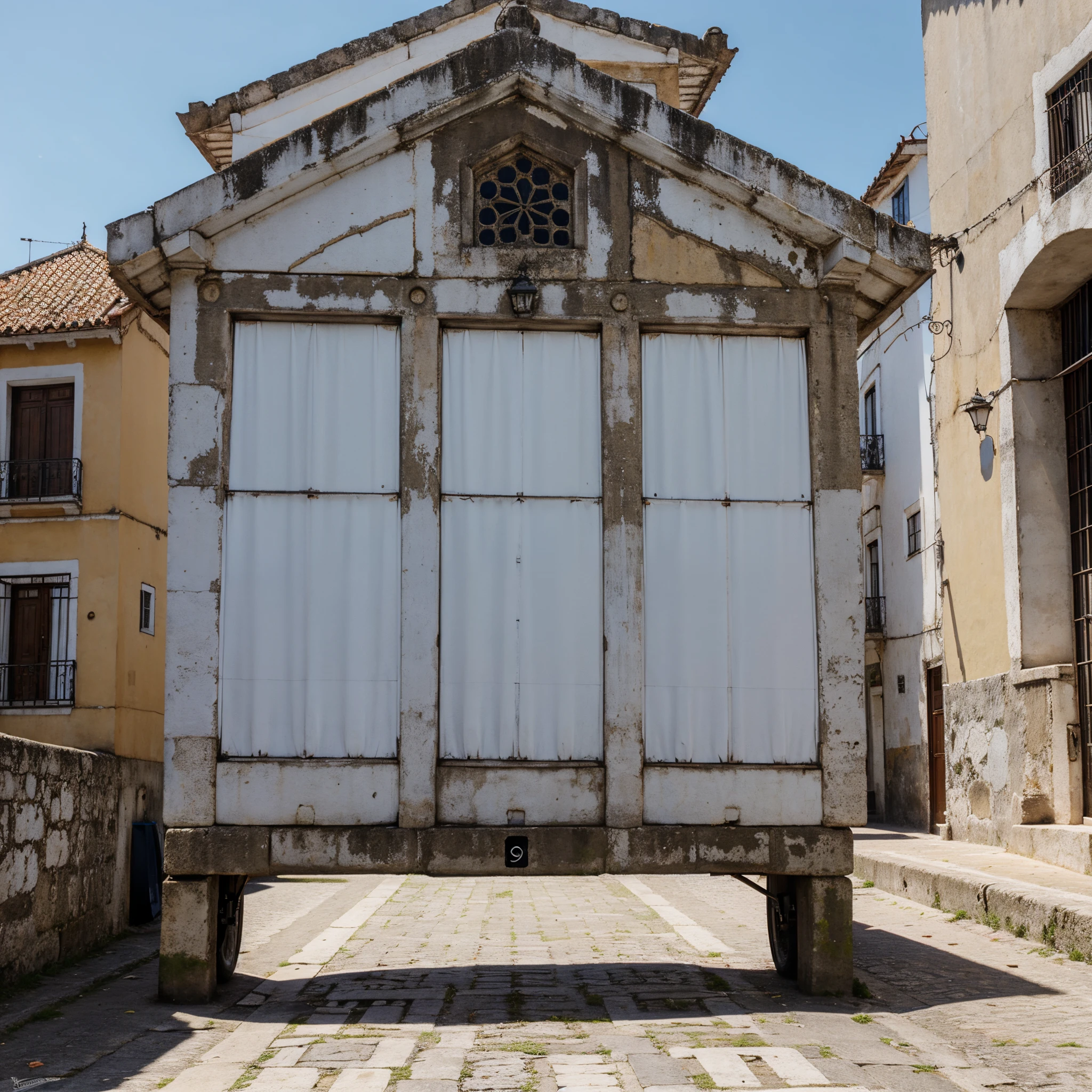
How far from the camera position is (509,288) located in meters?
9.20

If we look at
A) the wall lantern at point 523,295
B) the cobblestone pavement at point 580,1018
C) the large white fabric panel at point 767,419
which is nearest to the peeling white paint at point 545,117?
the wall lantern at point 523,295

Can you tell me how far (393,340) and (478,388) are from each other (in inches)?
26.8

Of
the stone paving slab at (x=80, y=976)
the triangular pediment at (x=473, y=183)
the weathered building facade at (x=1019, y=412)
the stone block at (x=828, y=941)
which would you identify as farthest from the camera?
the weathered building facade at (x=1019, y=412)

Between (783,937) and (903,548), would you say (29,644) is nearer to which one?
(783,937)

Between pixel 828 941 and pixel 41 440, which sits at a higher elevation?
pixel 41 440

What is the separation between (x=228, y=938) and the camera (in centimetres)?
923

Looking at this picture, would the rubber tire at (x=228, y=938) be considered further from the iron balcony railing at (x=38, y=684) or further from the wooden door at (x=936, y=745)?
the wooden door at (x=936, y=745)

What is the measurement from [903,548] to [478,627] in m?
18.7

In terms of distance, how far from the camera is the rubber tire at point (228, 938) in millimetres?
9000

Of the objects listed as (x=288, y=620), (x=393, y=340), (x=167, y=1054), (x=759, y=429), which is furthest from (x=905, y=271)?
(x=167, y=1054)

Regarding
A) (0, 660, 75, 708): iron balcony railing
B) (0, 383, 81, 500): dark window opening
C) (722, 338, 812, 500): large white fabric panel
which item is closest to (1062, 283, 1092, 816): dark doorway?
(722, 338, 812, 500): large white fabric panel

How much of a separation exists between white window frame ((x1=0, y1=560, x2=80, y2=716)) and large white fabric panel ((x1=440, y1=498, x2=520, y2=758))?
1030 cm

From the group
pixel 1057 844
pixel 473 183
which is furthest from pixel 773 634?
pixel 1057 844

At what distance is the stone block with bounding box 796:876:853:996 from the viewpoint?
342 inches
